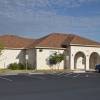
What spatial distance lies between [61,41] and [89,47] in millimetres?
4895

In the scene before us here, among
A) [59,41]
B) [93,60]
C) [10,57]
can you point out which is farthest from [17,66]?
[93,60]

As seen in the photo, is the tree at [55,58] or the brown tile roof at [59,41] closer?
the tree at [55,58]

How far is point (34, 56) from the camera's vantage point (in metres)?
51.3

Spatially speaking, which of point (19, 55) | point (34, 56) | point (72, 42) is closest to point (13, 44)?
point (19, 55)

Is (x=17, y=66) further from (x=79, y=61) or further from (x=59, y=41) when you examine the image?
(x=79, y=61)

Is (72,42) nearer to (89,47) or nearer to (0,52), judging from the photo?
(89,47)

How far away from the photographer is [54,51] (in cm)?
5125

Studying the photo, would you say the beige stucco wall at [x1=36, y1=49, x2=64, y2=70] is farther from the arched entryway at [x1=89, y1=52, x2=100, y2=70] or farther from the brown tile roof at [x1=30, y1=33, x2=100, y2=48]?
the arched entryway at [x1=89, y1=52, x2=100, y2=70]

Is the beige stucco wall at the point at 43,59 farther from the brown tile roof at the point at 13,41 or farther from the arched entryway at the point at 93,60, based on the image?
the arched entryway at the point at 93,60

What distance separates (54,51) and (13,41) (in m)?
9.49

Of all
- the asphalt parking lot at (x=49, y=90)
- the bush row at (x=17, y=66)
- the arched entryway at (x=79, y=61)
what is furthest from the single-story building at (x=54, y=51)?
the asphalt parking lot at (x=49, y=90)

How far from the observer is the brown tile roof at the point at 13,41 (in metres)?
55.1

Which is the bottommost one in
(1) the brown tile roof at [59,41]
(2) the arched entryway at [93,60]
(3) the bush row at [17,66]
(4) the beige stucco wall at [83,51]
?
(3) the bush row at [17,66]

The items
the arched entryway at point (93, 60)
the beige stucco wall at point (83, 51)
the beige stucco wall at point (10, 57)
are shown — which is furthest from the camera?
the arched entryway at point (93, 60)
